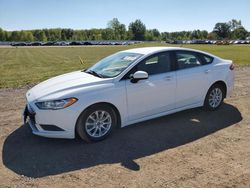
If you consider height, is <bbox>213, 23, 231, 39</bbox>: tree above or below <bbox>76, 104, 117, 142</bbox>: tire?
above

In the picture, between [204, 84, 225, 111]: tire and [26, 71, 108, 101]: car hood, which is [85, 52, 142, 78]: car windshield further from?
[204, 84, 225, 111]: tire

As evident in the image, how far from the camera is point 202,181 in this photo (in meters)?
3.82

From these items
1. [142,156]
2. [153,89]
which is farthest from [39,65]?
[142,156]

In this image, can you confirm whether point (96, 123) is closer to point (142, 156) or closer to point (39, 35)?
point (142, 156)

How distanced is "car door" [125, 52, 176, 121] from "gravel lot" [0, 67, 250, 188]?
42cm

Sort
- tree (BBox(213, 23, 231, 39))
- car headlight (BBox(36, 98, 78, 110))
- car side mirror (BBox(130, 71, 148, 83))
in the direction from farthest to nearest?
1. tree (BBox(213, 23, 231, 39))
2. car side mirror (BBox(130, 71, 148, 83))
3. car headlight (BBox(36, 98, 78, 110))

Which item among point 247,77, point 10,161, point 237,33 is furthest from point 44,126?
point 237,33

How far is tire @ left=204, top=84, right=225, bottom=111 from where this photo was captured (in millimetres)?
6641

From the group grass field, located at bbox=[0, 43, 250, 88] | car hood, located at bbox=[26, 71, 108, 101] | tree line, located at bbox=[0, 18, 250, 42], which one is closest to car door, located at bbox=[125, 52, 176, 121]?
car hood, located at bbox=[26, 71, 108, 101]

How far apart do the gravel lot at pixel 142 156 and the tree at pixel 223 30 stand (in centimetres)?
15299

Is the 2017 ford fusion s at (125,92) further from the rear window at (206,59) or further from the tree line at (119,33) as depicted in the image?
the tree line at (119,33)

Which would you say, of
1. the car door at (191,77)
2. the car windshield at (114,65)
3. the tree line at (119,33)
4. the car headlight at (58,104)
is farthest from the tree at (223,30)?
the car headlight at (58,104)

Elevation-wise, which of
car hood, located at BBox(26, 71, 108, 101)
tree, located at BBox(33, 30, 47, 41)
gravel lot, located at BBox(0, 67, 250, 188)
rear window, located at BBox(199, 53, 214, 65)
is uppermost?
tree, located at BBox(33, 30, 47, 41)

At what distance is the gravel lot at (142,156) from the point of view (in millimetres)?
3895
